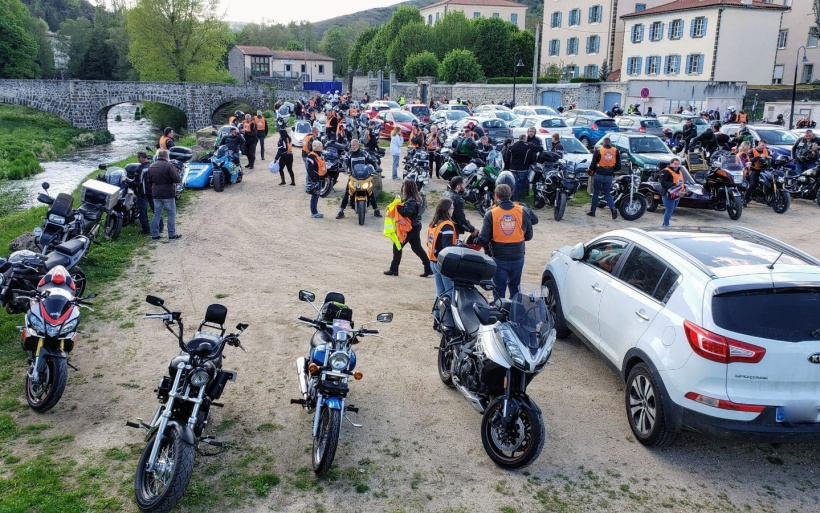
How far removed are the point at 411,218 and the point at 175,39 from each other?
6279 cm

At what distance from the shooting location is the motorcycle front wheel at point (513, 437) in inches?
195


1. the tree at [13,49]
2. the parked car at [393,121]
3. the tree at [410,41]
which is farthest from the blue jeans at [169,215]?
the tree at [13,49]

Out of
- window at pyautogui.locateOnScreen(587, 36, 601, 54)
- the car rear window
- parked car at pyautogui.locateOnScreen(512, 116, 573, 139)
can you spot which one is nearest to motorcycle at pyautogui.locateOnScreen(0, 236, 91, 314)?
the car rear window

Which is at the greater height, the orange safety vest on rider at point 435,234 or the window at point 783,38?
the window at point 783,38

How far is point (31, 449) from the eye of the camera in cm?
535

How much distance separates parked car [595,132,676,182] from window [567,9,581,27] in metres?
47.1

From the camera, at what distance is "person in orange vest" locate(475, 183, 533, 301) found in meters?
7.75

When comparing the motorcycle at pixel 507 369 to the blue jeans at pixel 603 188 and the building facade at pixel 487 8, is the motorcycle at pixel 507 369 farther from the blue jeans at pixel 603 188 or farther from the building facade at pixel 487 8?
the building facade at pixel 487 8

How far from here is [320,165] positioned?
47.6ft

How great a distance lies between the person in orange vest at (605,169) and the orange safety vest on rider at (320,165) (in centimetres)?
564

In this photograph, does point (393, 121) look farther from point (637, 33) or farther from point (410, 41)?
point (410, 41)

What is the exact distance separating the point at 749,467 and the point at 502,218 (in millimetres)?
3591

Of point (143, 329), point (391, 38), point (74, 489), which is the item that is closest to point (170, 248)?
point (143, 329)

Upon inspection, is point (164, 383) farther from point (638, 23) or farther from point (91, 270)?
point (638, 23)
